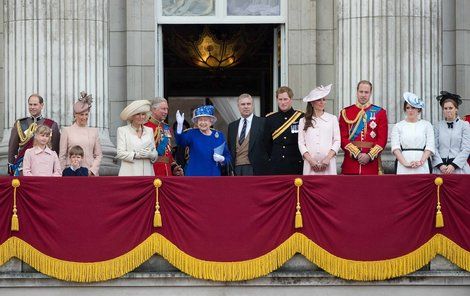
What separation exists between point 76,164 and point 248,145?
7.66ft

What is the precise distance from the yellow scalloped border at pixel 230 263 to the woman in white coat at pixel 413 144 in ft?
4.65

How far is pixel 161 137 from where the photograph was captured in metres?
20.9

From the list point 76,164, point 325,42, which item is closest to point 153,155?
point 76,164

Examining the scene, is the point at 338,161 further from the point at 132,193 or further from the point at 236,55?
the point at 236,55

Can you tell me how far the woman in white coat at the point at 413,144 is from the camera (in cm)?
2027

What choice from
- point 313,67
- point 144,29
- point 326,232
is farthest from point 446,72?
point 326,232

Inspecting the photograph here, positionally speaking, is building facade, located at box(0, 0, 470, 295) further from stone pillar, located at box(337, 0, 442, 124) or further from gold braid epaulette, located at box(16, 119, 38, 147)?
gold braid epaulette, located at box(16, 119, 38, 147)

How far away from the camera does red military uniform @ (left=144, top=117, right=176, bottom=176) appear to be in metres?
20.8

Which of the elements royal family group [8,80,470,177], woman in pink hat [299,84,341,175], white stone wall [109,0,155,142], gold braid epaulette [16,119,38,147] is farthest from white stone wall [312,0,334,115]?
gold braid epaulette [16,119,38,147]

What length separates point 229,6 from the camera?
24875 millimetres

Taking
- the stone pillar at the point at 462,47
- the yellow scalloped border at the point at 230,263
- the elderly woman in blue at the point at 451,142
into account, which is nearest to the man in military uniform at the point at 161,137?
the yellow scalloped border at the point at 230,263

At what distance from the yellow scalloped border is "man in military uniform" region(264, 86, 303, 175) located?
5.83 feet

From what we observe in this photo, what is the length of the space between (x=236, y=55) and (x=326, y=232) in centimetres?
1185

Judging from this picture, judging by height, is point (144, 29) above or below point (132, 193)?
above
